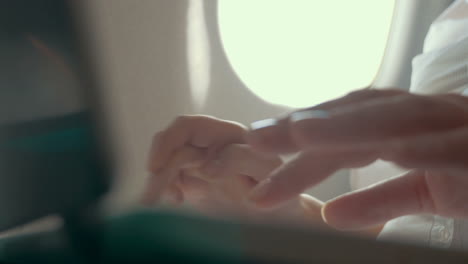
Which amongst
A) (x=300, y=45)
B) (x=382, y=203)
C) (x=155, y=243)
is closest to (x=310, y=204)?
(x=382, y=203)

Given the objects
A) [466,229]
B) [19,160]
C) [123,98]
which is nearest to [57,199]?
[19,160]

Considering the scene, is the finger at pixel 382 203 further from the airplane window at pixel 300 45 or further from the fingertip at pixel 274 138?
the airplane window at pixel 300 45

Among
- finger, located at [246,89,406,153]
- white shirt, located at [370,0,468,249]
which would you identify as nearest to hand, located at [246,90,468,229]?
finger, located at [246,89,406,153]

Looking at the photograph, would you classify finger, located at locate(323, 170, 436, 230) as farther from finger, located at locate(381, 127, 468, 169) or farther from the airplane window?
the airplane window

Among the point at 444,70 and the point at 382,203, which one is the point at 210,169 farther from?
the point at 444,70

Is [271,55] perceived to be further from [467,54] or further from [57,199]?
[57,199]

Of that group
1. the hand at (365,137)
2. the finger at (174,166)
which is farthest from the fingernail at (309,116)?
the finger at (174,166)
